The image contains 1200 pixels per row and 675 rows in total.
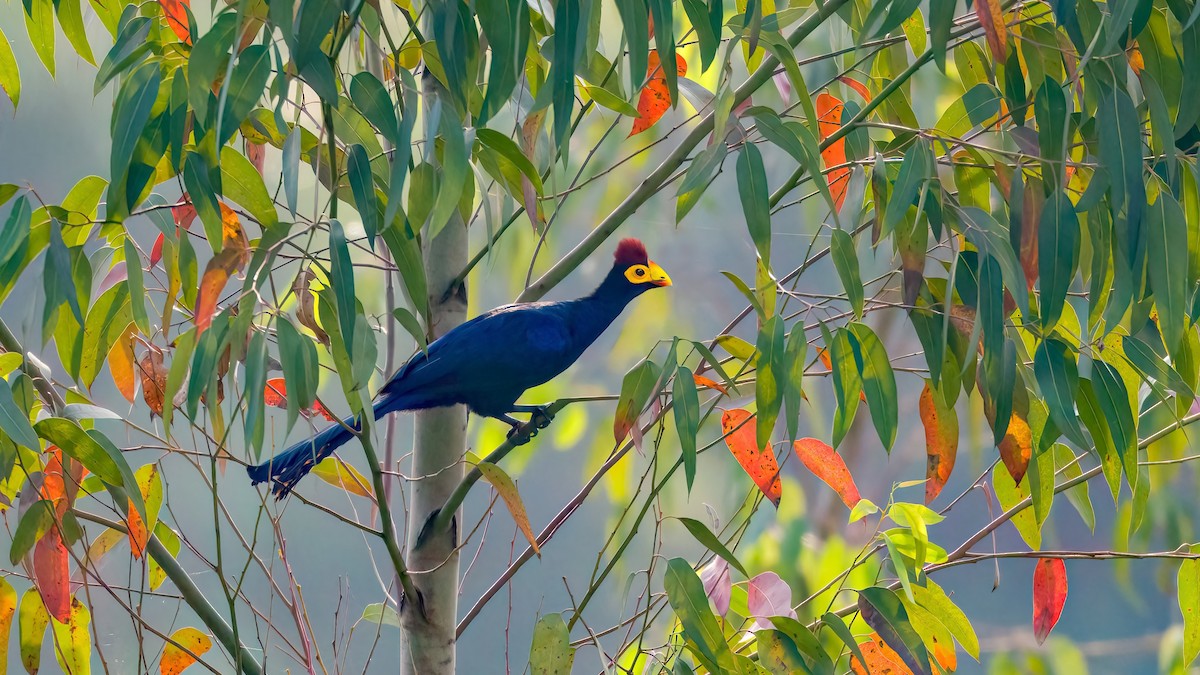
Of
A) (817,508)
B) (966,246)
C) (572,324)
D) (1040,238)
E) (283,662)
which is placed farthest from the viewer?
(817,508)

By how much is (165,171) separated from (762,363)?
51cm

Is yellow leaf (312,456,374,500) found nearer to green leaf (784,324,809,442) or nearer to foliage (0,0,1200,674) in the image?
foliage (0,0,1200,674)

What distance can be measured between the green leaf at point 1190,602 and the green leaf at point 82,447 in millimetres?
1048

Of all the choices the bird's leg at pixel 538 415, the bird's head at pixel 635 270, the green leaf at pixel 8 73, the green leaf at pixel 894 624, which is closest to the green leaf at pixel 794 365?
the green leaf at pixel 894 624

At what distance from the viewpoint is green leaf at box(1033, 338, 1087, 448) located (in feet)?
2.65

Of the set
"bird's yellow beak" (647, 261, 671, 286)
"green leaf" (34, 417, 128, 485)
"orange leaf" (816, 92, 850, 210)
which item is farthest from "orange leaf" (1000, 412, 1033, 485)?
"green leaf" (34, 417, 128, 485)

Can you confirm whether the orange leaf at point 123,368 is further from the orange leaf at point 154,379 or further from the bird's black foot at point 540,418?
the bird's black foot at point 540,418

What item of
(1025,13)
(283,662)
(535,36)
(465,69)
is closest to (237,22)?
(465,69)

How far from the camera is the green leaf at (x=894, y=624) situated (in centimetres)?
94

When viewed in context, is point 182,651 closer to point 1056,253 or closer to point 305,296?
point 305,296

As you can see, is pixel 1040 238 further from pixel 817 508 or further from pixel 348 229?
pixel 817 508

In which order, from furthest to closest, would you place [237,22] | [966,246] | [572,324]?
[572,324] → [966,246] → [237,22]

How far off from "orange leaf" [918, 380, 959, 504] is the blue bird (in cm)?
49

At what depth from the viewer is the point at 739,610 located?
3.70 ft
